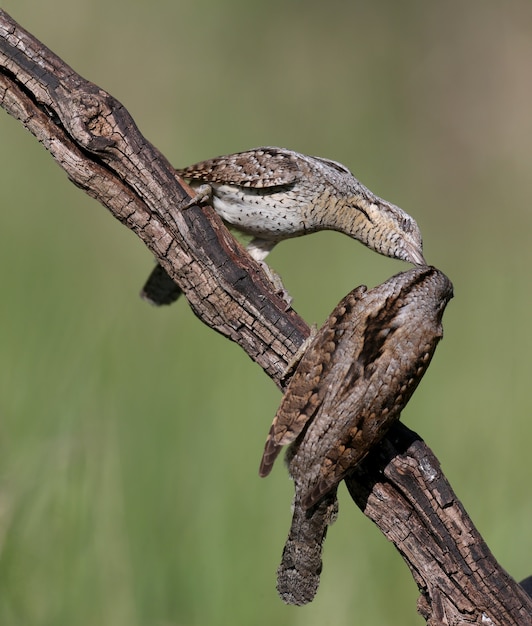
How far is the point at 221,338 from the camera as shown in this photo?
16.3 feet

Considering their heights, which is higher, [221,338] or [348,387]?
[221,338]

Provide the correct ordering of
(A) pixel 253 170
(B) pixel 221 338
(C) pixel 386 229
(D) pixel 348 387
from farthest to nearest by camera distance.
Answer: (B) pixel 221 338
(A) pixel 253 170
(C) pixel 386 229
(D) pixel 348 387

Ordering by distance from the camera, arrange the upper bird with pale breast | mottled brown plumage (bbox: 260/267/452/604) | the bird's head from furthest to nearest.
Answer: the upper bird with pale breast → the bird's head → mottled brown plumage (bbox: 260/267/452/604)

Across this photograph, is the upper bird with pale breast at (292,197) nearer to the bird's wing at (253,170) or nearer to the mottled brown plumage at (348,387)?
the bird's wing at (253,170)

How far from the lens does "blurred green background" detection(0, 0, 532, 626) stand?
3.67 meters

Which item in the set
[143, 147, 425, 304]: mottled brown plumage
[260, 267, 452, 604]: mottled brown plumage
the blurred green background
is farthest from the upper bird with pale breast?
the blurred green background

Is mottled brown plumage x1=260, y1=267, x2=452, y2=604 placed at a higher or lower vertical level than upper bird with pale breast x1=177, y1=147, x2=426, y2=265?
lower

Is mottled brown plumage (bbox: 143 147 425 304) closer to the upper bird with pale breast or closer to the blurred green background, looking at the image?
the upper bird with pale breast

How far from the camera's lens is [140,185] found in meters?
2.82

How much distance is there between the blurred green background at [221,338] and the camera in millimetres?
3670

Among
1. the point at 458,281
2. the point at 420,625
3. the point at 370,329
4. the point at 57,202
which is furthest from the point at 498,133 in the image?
the point at 370,329

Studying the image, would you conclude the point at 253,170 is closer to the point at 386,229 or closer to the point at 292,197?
the point at 292,197

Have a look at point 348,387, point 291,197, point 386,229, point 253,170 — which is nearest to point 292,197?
point 291,197

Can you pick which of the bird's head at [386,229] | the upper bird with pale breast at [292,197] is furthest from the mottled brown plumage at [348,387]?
the upper bird with pale breast at [292,197]
